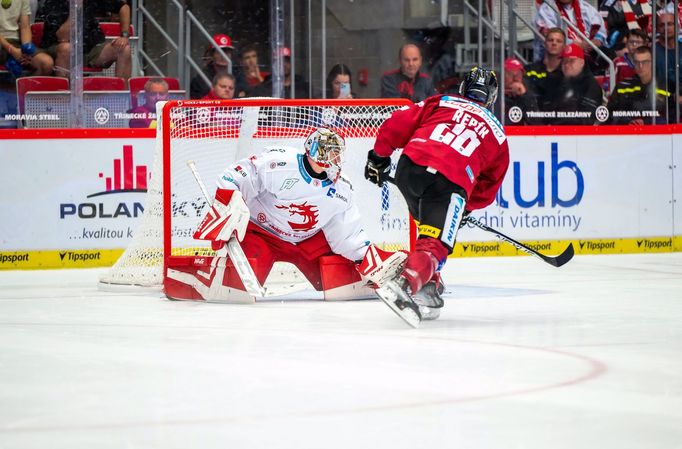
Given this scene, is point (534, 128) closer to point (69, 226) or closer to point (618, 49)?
point (618, 49)

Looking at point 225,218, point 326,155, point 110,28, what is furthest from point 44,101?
point 326,155

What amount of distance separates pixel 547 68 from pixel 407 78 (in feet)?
3.59

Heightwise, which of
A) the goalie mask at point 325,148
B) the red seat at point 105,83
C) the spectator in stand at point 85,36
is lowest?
the goalie mask at point 325,148

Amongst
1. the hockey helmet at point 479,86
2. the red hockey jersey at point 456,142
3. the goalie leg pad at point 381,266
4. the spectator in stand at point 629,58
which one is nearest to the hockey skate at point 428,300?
the goalie leg pad at point 381,266

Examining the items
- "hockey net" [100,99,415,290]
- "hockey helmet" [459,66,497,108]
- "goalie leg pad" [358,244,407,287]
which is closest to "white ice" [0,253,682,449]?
"goalie leg pad" [358,244,407,287]

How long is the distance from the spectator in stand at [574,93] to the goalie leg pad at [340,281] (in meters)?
3.17

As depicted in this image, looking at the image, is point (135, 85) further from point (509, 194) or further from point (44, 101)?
point (509, 194)

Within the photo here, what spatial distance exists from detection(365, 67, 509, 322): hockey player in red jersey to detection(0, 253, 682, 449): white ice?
21 cm

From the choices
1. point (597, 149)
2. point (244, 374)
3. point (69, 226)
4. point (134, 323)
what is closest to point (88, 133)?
point (69, 226)

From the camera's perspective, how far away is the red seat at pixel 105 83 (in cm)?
729

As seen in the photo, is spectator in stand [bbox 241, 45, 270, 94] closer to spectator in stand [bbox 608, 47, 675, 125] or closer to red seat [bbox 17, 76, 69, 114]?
red seat [bbox 17, 76, 69, 114]

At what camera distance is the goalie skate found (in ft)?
14.3

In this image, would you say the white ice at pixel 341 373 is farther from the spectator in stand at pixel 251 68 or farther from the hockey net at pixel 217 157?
the spectator in stand at pixel 251 68

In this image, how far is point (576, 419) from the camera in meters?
2.76
